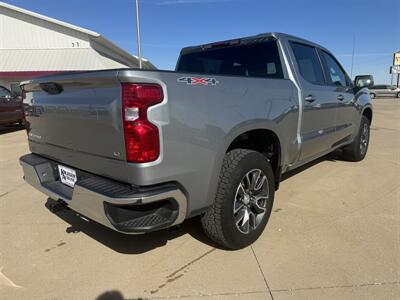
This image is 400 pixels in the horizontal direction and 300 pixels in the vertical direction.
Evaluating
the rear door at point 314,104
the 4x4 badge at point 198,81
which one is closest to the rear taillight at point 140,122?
the 4x4 badge at point 198,81

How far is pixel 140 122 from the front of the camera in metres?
2.19

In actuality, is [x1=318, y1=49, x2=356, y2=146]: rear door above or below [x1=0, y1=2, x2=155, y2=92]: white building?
below

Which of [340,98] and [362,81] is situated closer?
[340,98]

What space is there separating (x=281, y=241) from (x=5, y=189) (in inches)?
166

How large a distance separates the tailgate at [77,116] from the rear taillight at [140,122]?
6 centimetres

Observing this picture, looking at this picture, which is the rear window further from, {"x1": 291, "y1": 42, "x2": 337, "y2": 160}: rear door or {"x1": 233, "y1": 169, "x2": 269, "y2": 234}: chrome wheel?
{"x1": 233, "y1": 169, "x2": 269, "y2": 234}: chrome wheel

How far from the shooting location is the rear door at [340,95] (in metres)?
4.77

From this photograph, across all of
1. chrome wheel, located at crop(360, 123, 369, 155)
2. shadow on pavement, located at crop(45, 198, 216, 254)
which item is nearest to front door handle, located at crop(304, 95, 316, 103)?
shadow on pavement, located at crop(45, 198, 216, 254)

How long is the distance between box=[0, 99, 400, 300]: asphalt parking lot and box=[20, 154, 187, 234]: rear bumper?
59 cm

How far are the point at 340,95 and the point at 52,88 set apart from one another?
12.6 ft

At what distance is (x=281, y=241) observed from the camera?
10.7 feet

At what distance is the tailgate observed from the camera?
230 centimetres

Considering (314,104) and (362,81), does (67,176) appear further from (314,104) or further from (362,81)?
(362,81)

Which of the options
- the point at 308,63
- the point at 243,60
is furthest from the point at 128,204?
the point at 308,63
